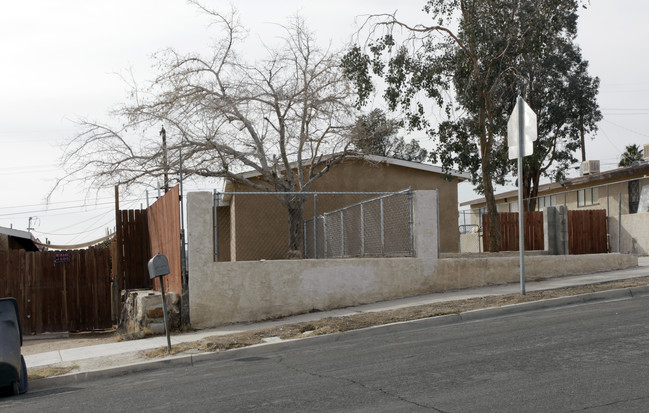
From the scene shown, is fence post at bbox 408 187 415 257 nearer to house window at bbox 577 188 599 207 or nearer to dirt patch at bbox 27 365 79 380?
dirt patch at bbox 27 365 79 380

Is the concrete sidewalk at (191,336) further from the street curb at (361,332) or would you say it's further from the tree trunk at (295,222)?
the tree trunk at (295,222)

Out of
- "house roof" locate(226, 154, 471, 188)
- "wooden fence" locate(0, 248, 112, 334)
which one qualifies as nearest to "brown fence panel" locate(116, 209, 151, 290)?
"wooden fence" locate(0, 248, 112, 334)

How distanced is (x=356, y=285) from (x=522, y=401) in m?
7.97

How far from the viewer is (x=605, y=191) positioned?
2997 cm

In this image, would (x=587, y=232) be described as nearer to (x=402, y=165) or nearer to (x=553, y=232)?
(x=553, y=232)

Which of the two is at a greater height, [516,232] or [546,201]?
[546,201]

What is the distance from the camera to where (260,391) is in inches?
285

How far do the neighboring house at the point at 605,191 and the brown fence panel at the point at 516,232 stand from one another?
114 centimetres

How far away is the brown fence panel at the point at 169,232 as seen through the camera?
13367mm

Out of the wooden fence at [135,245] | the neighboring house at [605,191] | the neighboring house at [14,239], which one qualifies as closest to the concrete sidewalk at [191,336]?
the wooden fence at [135,245]

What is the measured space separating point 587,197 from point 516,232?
5.42 meters

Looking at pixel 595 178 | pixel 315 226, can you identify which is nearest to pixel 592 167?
pixel 595 178

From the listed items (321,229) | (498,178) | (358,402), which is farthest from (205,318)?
(498,178)

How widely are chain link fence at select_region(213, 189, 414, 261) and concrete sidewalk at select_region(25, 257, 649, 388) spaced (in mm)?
1488
